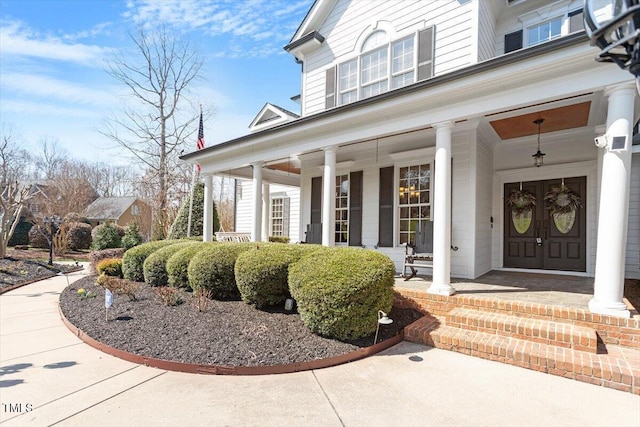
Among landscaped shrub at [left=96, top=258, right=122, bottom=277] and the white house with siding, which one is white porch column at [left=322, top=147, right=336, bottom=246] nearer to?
the white house with siding

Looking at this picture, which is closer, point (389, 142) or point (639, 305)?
point (639, 305)

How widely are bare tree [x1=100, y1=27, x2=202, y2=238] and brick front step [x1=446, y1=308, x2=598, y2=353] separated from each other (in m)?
19.3

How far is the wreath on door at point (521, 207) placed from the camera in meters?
7.16

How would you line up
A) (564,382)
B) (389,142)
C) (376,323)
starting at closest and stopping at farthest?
(564,382), (376,323), (389,142)

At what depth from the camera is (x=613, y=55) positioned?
5.11 ft

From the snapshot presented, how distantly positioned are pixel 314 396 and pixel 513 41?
850cm

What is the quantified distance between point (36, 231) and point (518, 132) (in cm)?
2291

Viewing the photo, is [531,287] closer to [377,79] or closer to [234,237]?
[377,79]

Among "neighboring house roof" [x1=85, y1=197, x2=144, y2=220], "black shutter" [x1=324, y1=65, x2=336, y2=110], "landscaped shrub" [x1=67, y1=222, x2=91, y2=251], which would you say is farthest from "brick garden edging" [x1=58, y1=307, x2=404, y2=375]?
"neighboring house roof" [x1=85, y1=197, x2=144, y2=220]

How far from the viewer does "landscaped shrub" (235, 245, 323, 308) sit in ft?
15.9

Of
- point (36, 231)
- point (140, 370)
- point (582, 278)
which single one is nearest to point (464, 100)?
point (582, 278)

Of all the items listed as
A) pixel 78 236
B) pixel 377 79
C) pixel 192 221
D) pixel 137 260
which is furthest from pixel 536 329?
pixel 78 236

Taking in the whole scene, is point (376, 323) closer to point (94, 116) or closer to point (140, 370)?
point (140, 370)

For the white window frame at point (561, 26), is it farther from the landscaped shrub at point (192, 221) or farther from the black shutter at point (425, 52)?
the landscaped shrub at point (192, 221)
